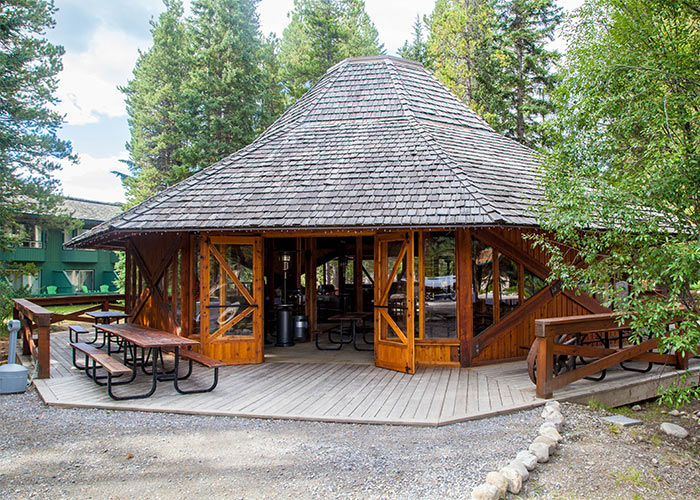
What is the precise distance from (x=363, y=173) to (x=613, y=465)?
17.9 ft

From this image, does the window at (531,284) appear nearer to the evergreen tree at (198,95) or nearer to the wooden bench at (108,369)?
the wooden bench at (108,369)

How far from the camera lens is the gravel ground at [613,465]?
3.50 m

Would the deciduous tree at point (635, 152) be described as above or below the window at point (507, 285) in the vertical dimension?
above

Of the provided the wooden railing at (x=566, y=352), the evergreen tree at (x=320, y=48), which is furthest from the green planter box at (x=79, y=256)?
the wooden railing at (x=566, y=352)

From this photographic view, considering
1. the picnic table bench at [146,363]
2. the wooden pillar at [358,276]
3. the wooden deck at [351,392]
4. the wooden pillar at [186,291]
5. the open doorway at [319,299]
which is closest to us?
the wooden deck at [351,392]

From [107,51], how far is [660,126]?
94.0 feet

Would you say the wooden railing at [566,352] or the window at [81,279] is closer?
the wooden railing at [566,352]

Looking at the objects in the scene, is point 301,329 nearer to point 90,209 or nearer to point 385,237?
point 385,237

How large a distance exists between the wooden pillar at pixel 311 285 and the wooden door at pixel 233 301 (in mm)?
2577

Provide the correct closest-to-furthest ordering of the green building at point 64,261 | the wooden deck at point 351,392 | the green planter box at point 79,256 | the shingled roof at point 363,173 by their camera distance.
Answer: the wooden deck at point 351,392 → the shingled roof at point 363,173 → the green building at point 64,261 → the green planter box at point 79,256

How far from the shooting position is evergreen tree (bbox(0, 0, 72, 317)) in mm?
13109

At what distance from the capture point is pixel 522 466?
11.9 ft

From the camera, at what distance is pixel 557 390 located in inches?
230

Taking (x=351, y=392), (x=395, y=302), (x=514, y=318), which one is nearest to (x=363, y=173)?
(x=395, y=302)
